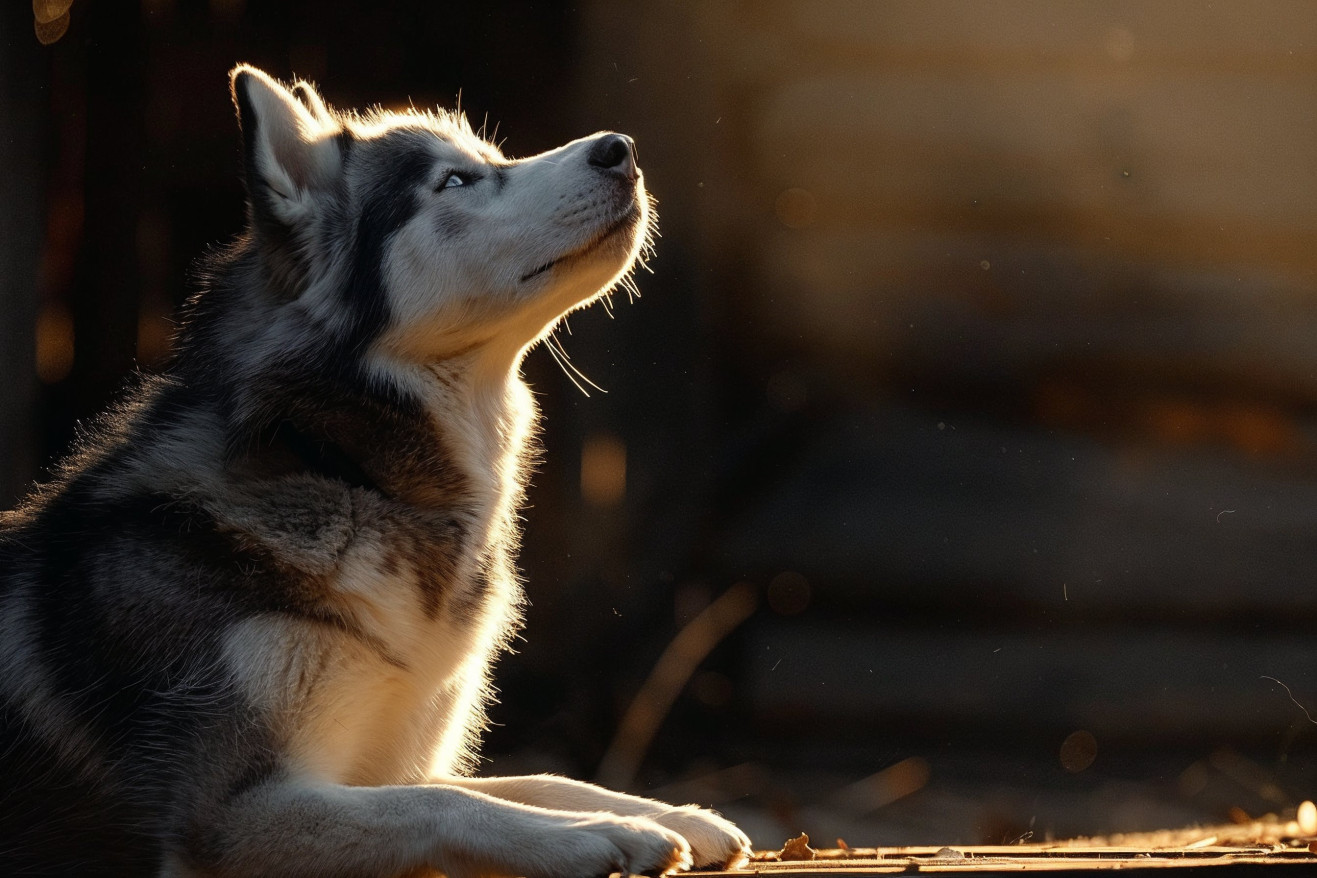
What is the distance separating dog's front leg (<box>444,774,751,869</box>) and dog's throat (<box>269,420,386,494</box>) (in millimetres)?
652

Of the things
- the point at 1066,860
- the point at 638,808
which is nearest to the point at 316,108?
the point at 638,808

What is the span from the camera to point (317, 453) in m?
2.41

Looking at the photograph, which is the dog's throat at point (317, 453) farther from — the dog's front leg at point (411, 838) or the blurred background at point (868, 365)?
the blurred background at point (868, 365)

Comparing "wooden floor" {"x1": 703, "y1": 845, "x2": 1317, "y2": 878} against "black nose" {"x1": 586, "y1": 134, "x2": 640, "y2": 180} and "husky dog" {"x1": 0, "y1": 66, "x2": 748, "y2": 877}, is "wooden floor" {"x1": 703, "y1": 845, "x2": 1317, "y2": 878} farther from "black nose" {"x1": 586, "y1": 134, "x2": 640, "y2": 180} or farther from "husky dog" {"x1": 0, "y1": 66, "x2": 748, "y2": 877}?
"black nose" {"x1": 586, "y1": 134, "x2": 640, "y2": 180}

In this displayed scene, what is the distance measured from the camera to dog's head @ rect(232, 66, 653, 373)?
2604mm

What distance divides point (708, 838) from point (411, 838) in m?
0.61

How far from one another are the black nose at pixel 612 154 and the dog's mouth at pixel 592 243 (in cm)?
9

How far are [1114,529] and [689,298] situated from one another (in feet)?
5.87

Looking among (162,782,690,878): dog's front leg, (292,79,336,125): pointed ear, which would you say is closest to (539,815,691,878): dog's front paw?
(162,782,690,878): dog's front leg

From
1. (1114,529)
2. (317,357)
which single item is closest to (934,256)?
(1114,529)

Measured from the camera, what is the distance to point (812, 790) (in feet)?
14.5

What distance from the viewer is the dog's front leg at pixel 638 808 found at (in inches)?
89.8

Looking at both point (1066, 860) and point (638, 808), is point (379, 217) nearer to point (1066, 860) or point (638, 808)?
point (638, 808)

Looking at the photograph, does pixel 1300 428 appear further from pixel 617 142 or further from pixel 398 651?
pixel 398 651
